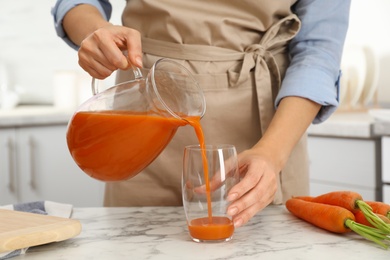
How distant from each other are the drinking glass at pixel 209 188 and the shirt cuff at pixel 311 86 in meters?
0.42

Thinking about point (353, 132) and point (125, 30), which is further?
point (353, 132)

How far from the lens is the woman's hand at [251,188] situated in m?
0.98

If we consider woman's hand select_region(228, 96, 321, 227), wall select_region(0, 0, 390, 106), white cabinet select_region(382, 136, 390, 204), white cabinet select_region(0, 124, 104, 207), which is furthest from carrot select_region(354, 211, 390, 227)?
wall select_region(0, 0, 390, 106)

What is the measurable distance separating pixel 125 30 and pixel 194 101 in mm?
169

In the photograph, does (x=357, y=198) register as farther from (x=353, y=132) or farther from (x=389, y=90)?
(x=389, y=90)

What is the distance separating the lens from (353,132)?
2396 mm

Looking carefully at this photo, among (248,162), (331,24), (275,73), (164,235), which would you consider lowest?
(164,235)

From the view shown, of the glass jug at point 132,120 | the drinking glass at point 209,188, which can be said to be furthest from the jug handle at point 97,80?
the drinking glass at point 209,188

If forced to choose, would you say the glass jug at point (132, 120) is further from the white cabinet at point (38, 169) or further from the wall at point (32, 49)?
the wall at point (32, 49)

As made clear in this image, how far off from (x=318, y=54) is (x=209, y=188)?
60 cm

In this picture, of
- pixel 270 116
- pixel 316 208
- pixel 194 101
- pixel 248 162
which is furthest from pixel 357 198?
pixel 270 116

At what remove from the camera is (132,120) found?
38.8 inches

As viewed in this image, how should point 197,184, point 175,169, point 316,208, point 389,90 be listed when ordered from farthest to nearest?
point 389,90 < point 175,169 < point 316,208 < point 197,184

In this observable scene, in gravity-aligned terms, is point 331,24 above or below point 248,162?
above
